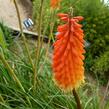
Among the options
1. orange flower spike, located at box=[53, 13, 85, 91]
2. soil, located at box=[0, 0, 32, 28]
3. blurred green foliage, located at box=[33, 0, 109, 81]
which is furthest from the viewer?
soil, located at box=[0, 0, 32, 28]

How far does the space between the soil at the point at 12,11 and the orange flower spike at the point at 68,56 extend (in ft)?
16.1

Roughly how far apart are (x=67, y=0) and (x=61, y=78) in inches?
174

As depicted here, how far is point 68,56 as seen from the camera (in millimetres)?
2371

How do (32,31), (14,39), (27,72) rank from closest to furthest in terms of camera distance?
1. (27,72)
2. (14,39)
3. (32,31)

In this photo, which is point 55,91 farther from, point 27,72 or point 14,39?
point 14,39

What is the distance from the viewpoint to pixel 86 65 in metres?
6.19

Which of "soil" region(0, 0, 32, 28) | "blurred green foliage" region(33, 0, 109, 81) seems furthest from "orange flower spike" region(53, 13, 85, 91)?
"soil" region(0, 0, 32, 28)

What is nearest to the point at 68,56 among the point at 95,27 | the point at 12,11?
the point at 95,27

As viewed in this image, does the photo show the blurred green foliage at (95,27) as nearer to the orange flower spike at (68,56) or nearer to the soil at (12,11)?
the soil at (12,11)

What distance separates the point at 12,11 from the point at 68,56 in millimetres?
5518

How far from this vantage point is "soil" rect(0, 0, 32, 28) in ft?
24.4

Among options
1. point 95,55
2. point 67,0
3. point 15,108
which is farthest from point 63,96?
point 67,0

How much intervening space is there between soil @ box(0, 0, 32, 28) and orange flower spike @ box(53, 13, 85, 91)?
490 centimetres

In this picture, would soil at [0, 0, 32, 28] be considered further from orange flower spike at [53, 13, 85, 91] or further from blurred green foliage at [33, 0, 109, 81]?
orange flower spike at [53, 13, 85, 91]
